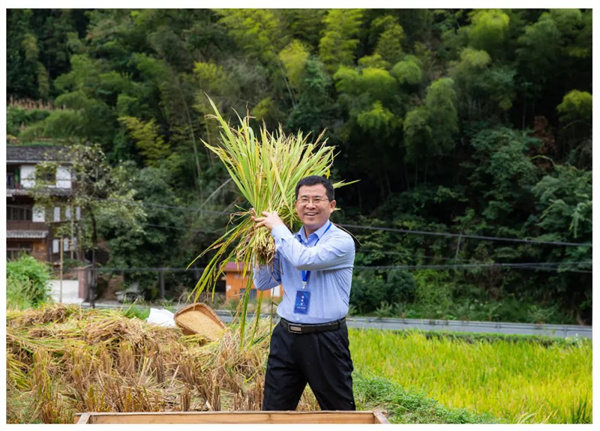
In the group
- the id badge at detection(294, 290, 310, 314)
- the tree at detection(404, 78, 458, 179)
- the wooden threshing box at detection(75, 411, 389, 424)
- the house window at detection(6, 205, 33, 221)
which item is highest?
the tree at detection(404, 78, 458, 179)

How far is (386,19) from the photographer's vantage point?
19.3 meters

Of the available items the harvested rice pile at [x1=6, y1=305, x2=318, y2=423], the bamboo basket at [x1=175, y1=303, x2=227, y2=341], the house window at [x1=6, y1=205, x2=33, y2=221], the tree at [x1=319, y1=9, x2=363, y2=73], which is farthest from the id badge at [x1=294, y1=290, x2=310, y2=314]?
the house window at [x1=6, y1=205, x2=33, y2=221]

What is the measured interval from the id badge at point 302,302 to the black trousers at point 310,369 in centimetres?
10

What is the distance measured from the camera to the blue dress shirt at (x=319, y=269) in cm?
276

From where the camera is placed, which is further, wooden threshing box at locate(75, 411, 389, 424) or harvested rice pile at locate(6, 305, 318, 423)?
harvested rice pile at locate(6, 305, 318, 423)

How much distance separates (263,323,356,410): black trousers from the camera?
2875 mm

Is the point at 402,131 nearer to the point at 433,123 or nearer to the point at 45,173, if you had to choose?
the point at 433,123

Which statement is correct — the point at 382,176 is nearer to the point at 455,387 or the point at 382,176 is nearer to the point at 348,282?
the point at 455,387

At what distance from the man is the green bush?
550cm

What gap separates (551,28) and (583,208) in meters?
4.74

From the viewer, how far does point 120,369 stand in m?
4.64

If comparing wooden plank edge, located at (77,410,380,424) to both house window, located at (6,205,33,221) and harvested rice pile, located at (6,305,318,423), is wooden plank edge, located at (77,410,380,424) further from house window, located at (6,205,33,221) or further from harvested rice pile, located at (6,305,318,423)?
house window, located at (6,205,33,221)

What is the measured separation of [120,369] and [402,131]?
1416 cm

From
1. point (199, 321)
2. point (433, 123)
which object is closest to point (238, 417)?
point (199, 321)
